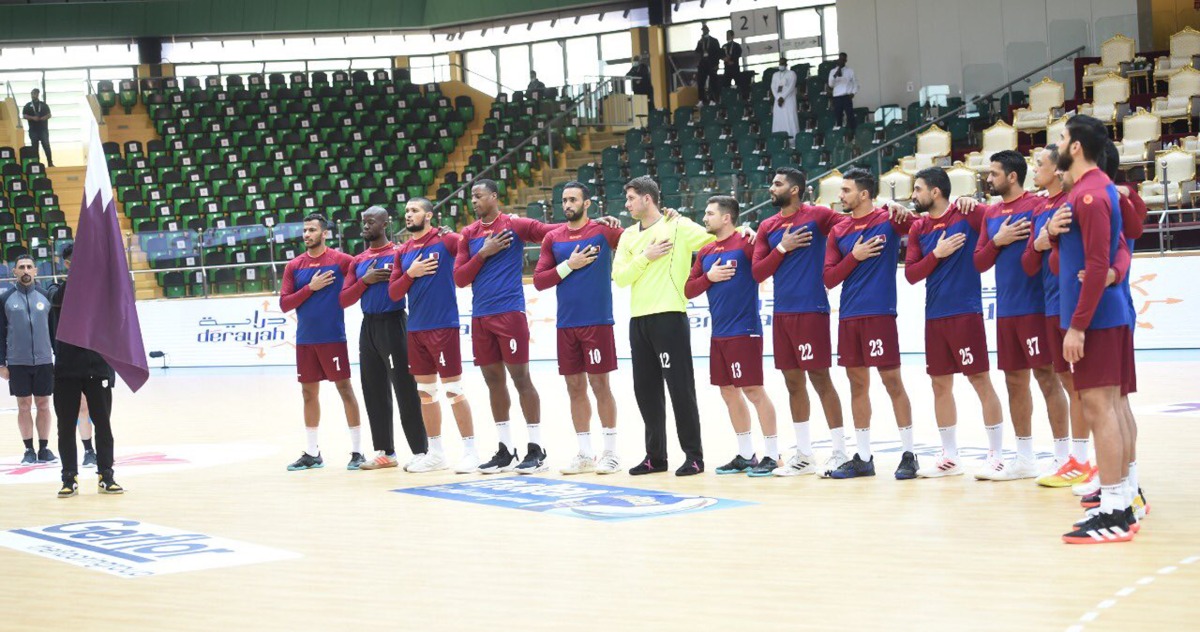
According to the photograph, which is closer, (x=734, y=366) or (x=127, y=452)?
(x=734, y=366)

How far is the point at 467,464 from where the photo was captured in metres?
10.9

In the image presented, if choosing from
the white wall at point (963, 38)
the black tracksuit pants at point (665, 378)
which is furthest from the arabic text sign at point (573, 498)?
the white wall at point (963, 38)

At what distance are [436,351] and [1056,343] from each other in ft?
15.3

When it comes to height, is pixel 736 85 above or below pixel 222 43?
below

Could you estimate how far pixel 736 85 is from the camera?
29281 mm

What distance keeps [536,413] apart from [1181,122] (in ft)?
47.2

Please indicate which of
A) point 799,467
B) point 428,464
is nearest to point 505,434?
point 428,464

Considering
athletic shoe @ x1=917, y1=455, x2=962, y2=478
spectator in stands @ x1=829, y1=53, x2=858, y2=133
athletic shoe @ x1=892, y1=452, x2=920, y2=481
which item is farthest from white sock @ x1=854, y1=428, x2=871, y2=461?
spectator in stands @ x1=829, y1=53, x2=858, y2=133

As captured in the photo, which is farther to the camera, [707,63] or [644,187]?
[707,63]

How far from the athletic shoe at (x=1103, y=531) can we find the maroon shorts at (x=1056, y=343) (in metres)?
1.43

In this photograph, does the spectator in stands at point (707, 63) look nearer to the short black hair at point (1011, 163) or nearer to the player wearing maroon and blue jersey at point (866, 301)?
the player wearing maroon and blue jersey at point (866, 301)

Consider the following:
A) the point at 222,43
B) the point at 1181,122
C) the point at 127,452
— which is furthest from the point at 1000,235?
the point at 222,43

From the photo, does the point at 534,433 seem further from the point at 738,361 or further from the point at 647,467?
the point at 738,361

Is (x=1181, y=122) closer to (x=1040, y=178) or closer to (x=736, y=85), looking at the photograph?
(x=736, y=85)
